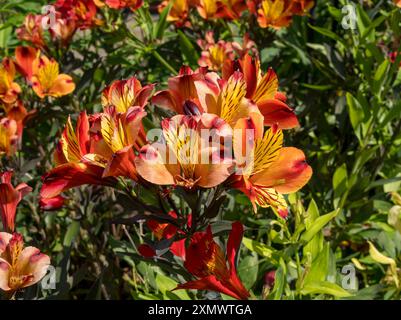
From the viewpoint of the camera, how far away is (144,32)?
2.09 metres

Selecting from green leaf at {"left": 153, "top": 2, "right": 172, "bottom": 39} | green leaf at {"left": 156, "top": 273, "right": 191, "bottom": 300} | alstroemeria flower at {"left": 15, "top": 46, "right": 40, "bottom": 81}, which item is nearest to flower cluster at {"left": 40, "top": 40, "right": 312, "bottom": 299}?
green leaf at {"left": 156, "top": 273, "right": 191, "bottom": 300}

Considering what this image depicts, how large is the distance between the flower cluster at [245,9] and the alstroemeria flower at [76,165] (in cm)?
90

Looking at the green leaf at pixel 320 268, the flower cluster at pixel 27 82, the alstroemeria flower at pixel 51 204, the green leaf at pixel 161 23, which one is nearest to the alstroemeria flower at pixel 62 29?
the flower cluster at pixel 27 82

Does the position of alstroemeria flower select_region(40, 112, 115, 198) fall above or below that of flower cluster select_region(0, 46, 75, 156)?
below

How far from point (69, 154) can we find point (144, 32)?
1.14 meters

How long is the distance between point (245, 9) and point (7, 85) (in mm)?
738

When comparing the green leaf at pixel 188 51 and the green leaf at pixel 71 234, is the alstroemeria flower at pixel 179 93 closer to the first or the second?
the green leaf at pixel 71 234

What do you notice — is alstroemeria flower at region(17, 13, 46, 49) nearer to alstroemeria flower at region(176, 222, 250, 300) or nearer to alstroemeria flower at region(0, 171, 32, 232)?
alstroemeria flower at region(0, 171, 32, 232)

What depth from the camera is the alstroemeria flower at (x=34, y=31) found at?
6.11 ft

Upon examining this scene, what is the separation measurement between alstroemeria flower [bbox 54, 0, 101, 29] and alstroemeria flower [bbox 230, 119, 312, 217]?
1.07m

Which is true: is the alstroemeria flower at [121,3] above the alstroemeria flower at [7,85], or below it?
above

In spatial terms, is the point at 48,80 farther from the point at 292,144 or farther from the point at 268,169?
the point at 268,169

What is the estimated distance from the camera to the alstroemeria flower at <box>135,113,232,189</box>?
901mm
